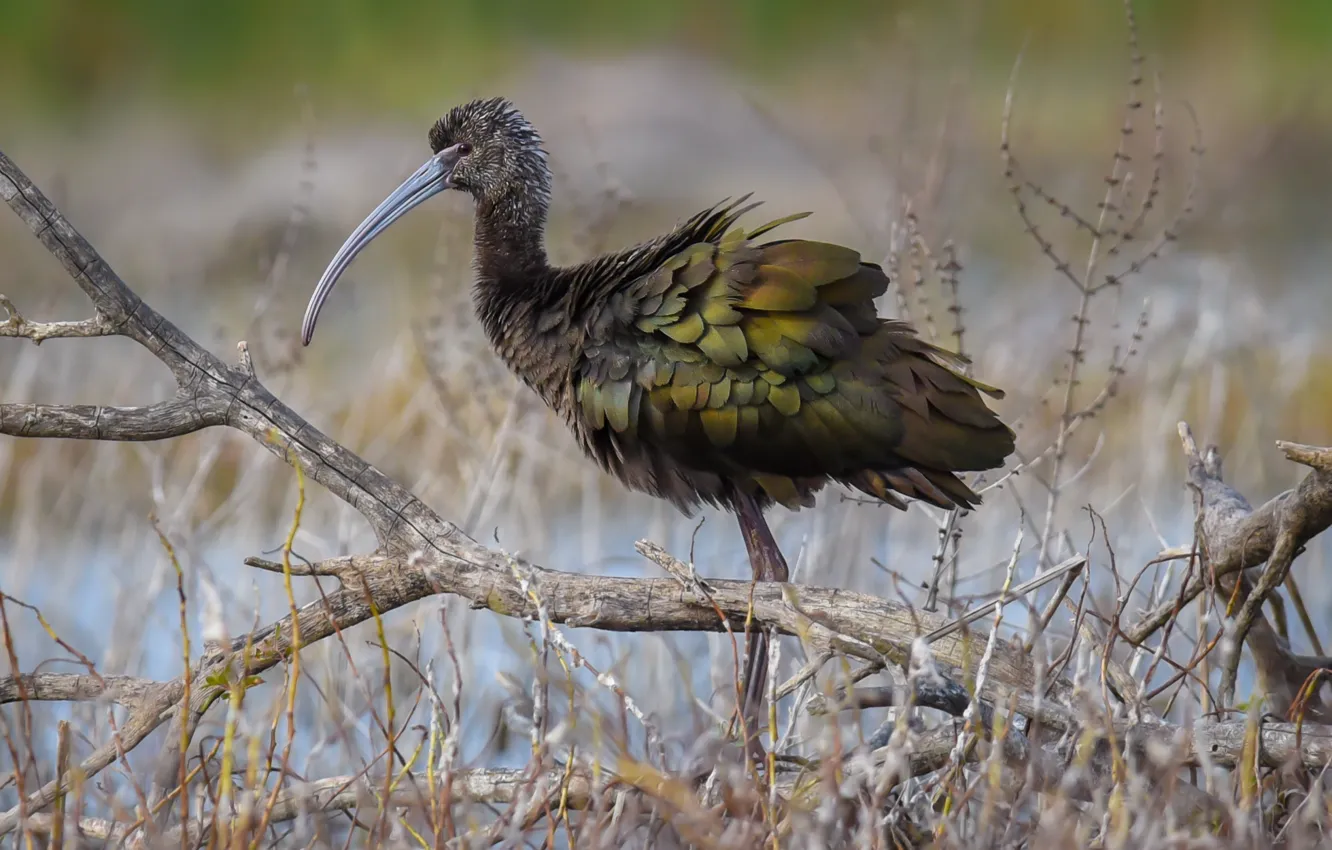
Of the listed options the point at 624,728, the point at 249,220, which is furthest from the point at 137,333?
the point at 249,220

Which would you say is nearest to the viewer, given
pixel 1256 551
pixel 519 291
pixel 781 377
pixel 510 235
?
pixel 1256 551

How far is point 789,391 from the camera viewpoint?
12.9 ft

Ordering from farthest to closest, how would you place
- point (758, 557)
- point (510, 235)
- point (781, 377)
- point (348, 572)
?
point (510, 235), point (758, 557), point (781, 377), point (348, 572)

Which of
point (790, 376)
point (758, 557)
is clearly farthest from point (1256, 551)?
point (758, 557)

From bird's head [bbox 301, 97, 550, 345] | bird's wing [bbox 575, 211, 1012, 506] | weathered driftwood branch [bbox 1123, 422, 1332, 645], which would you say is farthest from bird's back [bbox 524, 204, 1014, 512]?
bird's head [bbox 301, 97, 550, 345]

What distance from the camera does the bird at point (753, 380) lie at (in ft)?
12.9

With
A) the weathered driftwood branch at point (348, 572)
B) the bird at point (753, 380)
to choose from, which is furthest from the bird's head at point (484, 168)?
the weathered driftwood branch at point (348, 572)

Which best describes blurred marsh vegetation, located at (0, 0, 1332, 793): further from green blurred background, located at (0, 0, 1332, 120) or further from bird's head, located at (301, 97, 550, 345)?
bird's head, located at (301, 97, 550, 345)

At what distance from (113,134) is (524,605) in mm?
11549

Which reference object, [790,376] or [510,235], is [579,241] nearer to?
[510,235]

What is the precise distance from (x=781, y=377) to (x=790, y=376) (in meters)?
0.03

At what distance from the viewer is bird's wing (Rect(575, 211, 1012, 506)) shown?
12.9ft

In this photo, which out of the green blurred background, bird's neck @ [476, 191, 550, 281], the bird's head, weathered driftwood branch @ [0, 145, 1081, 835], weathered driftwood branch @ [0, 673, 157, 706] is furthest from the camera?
the green blurred background

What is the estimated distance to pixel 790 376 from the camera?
12.9 ft
